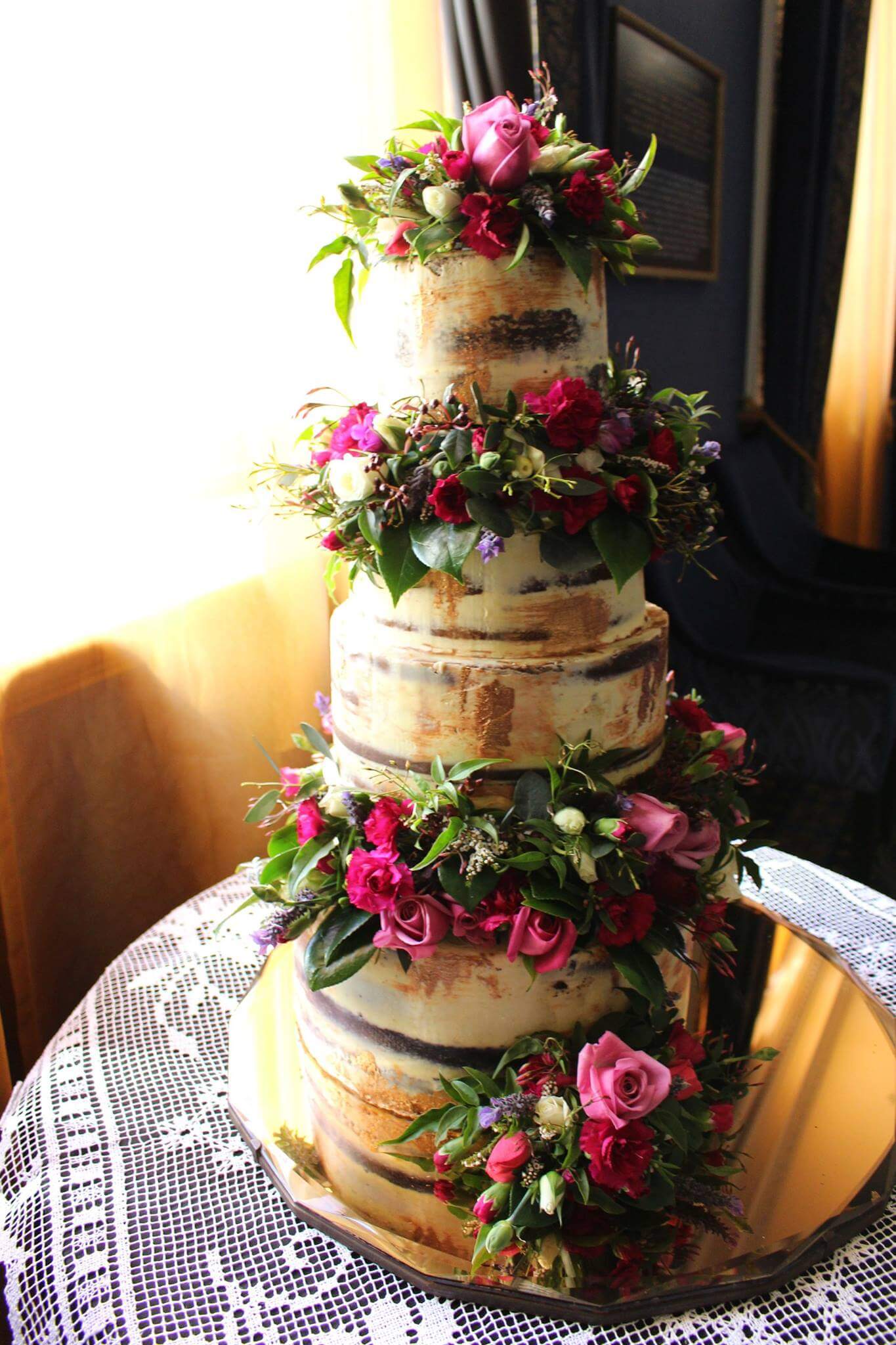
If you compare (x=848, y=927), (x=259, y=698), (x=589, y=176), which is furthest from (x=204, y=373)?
(x=848, y=927)

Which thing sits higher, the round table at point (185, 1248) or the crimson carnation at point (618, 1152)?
the crimson carnation at point (618, 1152)

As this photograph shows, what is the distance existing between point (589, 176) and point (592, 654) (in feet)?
1.43

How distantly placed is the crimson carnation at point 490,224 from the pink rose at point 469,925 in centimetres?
58

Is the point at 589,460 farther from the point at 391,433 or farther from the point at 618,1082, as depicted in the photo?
the point at 618,1082

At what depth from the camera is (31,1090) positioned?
1.13m

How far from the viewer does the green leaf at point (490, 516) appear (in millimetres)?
814

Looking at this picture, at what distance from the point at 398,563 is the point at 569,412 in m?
0.20

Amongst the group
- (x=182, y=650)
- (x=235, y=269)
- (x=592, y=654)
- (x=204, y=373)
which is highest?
(x=235, y=269)

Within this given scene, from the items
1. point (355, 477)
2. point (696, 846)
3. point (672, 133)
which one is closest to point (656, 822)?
point (696, 846)

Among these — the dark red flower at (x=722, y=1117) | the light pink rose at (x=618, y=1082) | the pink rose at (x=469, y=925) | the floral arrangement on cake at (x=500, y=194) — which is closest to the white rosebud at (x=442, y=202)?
the floral arrangement on cake at (x=500, y=194)

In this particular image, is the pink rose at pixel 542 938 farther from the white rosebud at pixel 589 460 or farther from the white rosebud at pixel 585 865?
the white rosebud at pixel 589 460

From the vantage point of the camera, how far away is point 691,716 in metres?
1.16

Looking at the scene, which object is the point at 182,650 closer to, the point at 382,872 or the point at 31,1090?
the point at 31,1090

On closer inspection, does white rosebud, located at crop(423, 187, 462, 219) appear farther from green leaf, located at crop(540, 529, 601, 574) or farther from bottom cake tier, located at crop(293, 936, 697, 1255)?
bottom cake tier, located at crop(293, 936, 697, 1255)
